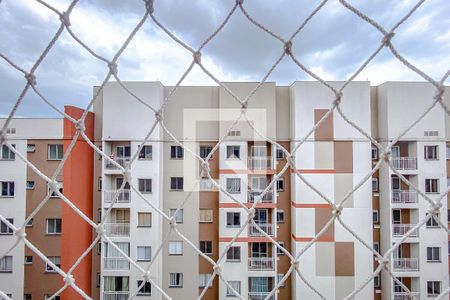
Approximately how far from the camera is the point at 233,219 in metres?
2.50

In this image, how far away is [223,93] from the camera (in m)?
2.42

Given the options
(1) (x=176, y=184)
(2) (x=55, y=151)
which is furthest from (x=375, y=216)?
(2) (x=55, y=151)

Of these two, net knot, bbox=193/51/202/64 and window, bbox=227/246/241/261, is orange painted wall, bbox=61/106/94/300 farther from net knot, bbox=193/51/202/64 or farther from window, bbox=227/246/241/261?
net knot, bbox=193/51/202/64

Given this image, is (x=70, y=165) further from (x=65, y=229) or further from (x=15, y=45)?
(x=15, y=45)

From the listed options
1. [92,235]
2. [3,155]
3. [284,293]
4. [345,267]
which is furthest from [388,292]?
[3,155]

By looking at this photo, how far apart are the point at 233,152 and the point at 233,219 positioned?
2.11 ft

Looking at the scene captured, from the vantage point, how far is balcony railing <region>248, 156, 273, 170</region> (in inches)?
97.0

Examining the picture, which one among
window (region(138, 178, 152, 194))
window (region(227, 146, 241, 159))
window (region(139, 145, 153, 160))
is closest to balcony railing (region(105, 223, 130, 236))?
window (region(138, 178, 152, 194))

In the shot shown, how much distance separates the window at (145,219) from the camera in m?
2.52

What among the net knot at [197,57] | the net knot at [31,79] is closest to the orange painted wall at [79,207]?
the net knot at [31,79]

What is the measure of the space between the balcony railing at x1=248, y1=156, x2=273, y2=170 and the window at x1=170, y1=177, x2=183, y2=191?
69cm

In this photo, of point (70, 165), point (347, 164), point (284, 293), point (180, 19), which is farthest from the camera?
point (284, 293)

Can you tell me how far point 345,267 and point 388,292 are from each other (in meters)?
0.51

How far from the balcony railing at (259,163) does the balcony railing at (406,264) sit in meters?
Answer: 1.55
